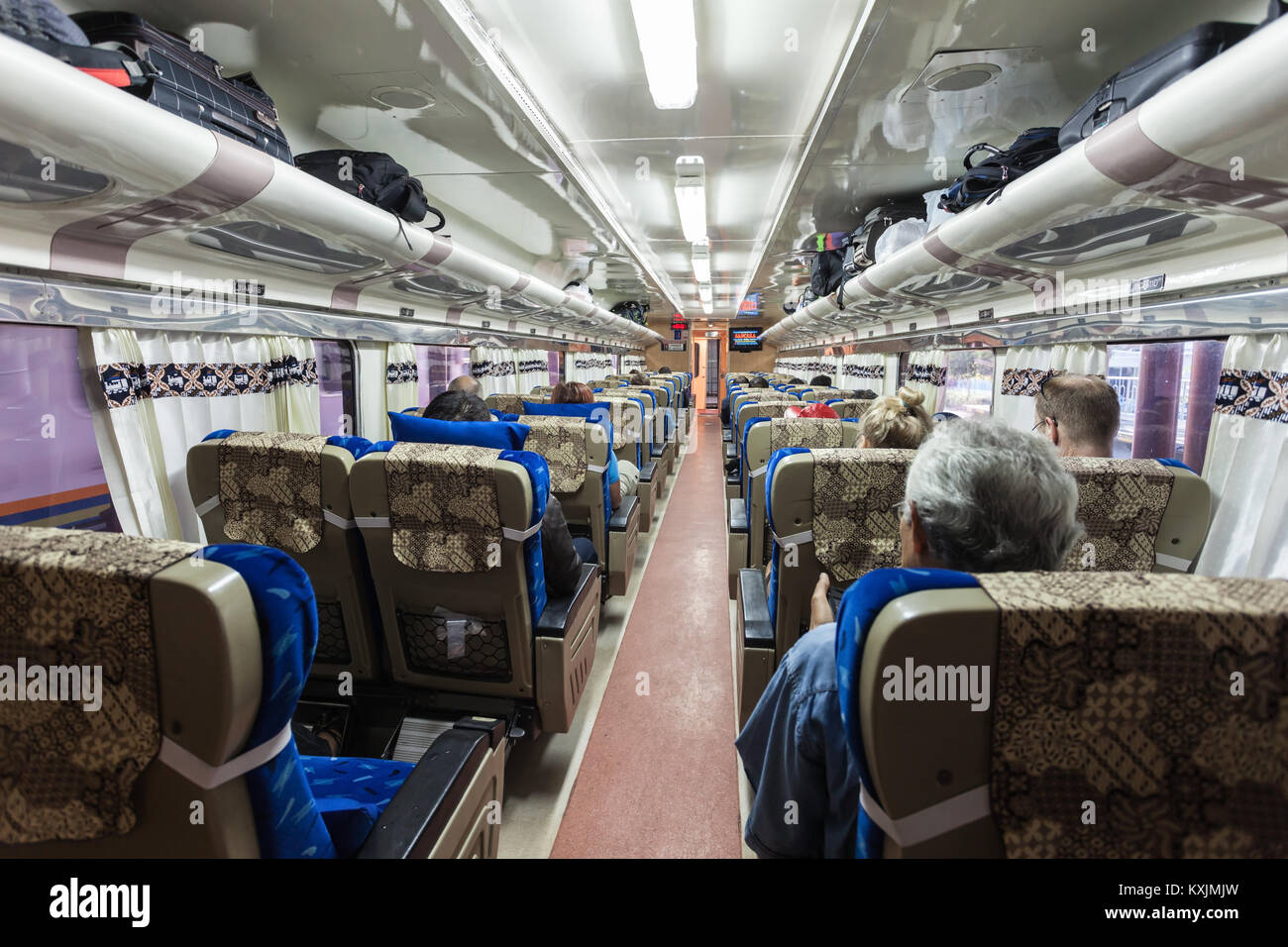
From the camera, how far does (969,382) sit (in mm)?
6219

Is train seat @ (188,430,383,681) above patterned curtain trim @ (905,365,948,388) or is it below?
below

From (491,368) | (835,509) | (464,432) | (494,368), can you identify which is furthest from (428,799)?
(494,368)

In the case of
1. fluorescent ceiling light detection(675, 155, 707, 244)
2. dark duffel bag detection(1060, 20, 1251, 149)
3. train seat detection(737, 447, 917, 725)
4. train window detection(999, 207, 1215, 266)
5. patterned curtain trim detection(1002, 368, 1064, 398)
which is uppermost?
fluorescent ceiling light detection(675, 155, 707, 244)

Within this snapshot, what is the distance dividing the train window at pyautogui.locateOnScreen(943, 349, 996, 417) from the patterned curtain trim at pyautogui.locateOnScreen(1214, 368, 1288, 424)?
2753 millimetres

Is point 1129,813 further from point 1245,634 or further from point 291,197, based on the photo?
point 291,197

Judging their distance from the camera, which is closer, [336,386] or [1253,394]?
[1253,394]

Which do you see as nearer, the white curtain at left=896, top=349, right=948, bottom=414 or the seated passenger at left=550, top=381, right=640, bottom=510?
the seated passenger at left=550, top=381, right=640, bottom=510

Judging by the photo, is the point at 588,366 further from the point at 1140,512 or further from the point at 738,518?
the point at 1140,512

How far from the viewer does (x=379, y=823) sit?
127 cm

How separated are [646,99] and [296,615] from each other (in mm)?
3645

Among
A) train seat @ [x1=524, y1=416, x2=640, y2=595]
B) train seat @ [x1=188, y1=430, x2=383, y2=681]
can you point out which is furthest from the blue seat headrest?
train seat @ [x1=524, y1=416, x2=640, y2=595]

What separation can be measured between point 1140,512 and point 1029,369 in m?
3.16

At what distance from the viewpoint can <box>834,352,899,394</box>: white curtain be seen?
354 inches

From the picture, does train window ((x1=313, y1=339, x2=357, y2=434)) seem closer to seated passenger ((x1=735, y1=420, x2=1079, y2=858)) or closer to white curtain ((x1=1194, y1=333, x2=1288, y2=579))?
seated passenger ((x1=735, y1=420, x2=1079, y2=858))
